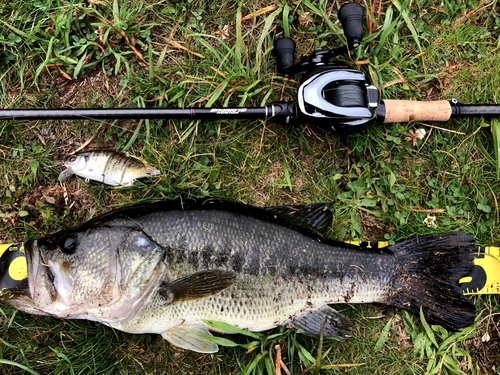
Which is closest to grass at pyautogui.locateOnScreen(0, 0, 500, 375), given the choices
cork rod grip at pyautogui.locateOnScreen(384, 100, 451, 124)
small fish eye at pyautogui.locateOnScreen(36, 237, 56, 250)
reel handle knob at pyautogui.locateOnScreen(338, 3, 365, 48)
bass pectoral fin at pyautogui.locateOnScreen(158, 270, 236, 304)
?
cork rod grip at pyautogui.locateOnScreen(384, 100, 451, 124)

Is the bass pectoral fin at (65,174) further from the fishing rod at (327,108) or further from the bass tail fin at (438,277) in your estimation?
the bass tail fin at (438,277)

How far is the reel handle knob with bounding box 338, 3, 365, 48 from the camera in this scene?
2.87m

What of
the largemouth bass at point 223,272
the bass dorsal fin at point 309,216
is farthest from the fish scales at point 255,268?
the bass dorsal fin at point 309,216

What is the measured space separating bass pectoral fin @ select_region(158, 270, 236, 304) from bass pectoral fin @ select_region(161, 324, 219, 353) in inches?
11.1

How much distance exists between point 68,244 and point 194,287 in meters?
0.93

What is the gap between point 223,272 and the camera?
2643 millimetres

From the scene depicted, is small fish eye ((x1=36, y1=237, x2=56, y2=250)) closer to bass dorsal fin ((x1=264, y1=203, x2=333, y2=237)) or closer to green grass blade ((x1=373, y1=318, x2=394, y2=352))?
bass dorsal fin ((x1=264, y1=203, x2=333, y2=237))

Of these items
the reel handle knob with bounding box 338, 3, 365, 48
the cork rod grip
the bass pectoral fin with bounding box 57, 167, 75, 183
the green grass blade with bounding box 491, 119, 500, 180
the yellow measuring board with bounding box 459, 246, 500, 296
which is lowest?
A: the yellow measuring board with bounding box 459, 246, 500, 296

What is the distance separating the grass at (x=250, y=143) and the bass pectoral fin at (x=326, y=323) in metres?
0.24

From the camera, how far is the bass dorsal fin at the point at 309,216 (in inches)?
119

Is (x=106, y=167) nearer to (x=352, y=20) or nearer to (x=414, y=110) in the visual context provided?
(x=352, y=20)

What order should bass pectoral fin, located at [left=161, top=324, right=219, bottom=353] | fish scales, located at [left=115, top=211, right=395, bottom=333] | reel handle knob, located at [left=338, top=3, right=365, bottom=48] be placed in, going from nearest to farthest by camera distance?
fish scales, located at [left=115, top=211, right=395, bottom=333]
bass pectoral fin, located at [left=161, top=324, right=219, bottom=353]
reel handle knob, located at [left=338, top=3, right=365, bottom=48]

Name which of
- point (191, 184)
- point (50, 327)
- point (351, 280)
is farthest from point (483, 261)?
point (50, 327)

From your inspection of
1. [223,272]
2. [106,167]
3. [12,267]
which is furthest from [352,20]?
[12,267]
